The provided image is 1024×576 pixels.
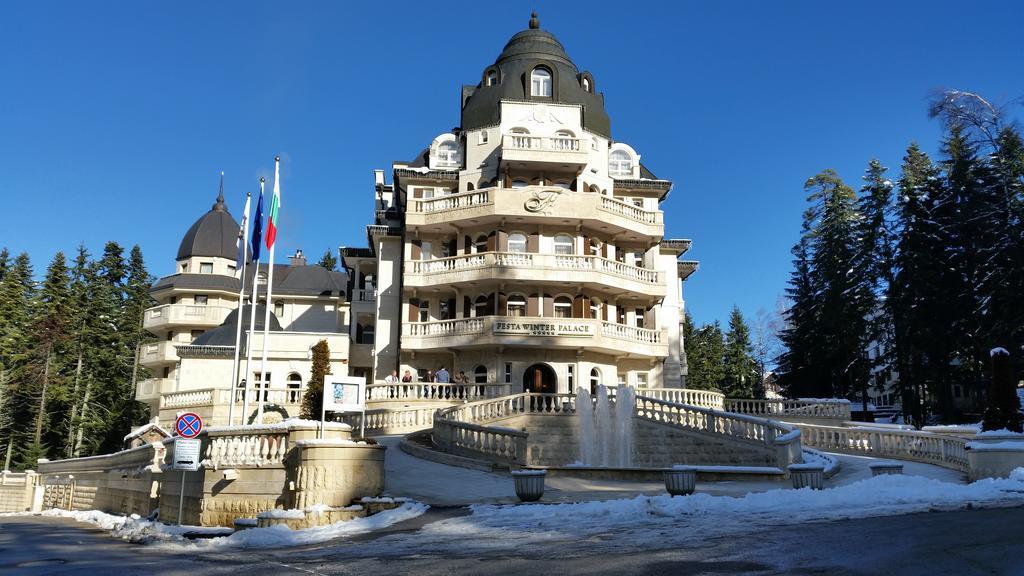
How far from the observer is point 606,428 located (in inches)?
1090

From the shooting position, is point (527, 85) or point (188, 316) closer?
point (527, 85)

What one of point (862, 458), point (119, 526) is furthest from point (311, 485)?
point (862, 458)

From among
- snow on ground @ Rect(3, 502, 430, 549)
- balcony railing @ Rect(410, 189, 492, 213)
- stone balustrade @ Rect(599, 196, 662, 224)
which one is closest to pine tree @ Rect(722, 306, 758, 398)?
stone balustrade @ Rect(599, 196, 662, 224)

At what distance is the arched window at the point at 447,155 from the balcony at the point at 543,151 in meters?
5.27

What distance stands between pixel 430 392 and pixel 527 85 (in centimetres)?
1978

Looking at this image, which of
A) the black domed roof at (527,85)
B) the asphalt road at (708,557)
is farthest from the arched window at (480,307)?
the asphalt road at (708,557)

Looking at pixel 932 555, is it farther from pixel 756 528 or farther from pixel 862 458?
pixel 862 458

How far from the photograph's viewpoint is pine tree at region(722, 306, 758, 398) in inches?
2943

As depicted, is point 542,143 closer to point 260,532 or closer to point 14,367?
point 260,532

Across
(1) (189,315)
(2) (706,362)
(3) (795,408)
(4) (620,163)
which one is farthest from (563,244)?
(2) (706,362)

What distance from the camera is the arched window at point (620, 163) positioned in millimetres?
46438

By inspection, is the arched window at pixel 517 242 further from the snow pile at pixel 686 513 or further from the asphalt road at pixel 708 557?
the asphalt road at pixel 708 557

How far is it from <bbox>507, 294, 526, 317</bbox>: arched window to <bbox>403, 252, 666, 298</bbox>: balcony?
1.95 metres

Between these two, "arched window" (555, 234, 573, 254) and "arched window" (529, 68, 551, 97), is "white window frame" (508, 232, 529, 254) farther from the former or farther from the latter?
"arched window" (529, 68, 551, 97)
